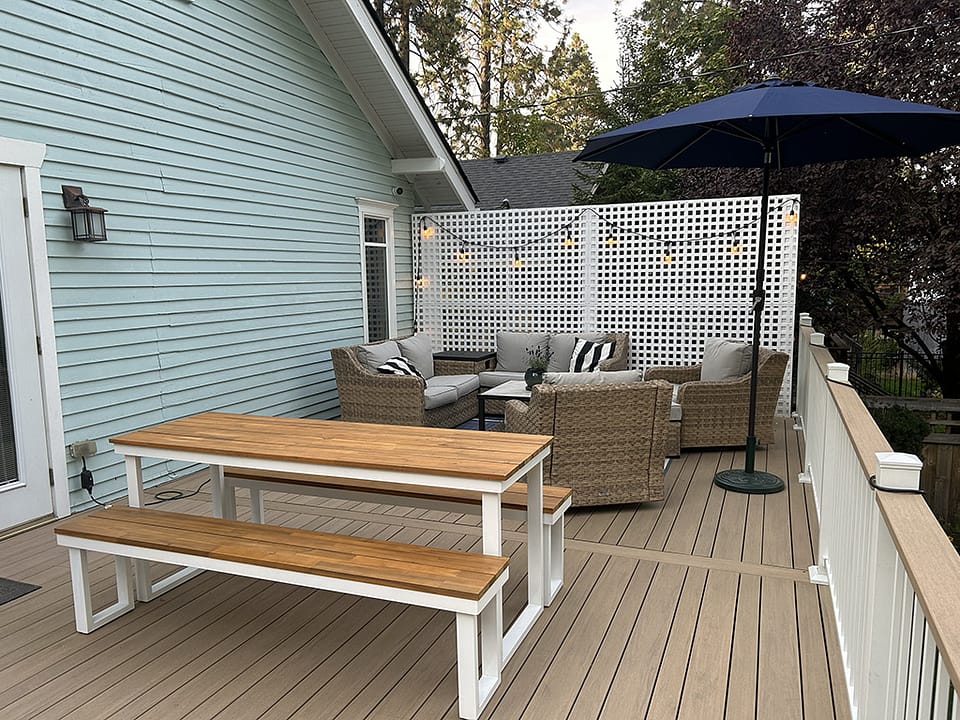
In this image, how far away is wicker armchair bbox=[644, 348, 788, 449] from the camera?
5473mm

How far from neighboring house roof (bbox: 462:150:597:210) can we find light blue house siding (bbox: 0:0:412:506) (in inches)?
173

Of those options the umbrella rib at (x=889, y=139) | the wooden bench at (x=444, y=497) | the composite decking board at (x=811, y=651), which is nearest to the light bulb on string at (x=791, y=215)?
the umbrella rib at (x=889, y=139)

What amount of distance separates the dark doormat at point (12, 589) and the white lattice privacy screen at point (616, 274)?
5.73 m

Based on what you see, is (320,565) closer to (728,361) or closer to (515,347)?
(728,361)

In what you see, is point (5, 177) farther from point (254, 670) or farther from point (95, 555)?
point (254, 670)

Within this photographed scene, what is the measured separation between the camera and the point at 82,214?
4.23 meters

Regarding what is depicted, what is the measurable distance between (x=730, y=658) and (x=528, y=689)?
0.81 meters

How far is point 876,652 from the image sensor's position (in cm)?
175

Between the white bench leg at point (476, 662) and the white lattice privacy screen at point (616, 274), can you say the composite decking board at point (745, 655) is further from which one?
the white lattice privacy screen at point (616, 274)

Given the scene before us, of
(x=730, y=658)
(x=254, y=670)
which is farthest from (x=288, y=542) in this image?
(x=730, y=658)

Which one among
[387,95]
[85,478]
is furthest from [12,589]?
[387,95]

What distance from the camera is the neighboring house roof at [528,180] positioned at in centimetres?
1121

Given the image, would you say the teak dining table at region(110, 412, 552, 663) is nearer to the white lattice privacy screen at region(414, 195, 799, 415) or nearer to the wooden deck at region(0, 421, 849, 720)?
the wooden deck at region(0, 421, 849, 720)

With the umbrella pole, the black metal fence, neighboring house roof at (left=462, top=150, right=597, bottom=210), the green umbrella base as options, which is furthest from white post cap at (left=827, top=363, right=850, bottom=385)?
neighboring house roof at (left=462, top=150, right=597, bottom=210)
